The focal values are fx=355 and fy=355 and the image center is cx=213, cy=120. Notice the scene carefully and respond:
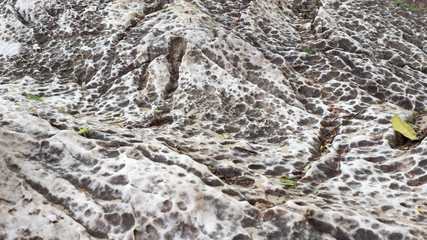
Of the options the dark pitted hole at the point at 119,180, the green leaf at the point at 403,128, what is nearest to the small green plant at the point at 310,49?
the green leaf at the point at 403,128

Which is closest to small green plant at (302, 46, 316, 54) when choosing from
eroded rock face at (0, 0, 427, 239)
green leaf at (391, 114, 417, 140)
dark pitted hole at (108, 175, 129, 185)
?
eroded rock face at (0, 0, 427, 239)

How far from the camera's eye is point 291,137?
4875 millimetres

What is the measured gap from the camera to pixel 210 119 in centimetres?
517

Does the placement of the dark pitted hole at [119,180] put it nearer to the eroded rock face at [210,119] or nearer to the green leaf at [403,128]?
the eroded rock face at [210,119]

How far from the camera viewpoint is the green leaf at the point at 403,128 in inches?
182

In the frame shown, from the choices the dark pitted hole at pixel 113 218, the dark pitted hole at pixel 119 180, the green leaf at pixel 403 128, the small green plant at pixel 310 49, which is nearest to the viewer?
the dark pitted hole at pixel 113 218

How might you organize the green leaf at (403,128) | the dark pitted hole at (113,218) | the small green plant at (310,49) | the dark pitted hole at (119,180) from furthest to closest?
the small green plant at (310,49) < the green leaf at (403,128) < the dark pitted hole at (119,180) < the dark pitted hole at (113,218)

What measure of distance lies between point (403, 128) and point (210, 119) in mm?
2597

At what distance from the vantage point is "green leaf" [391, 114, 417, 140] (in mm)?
4629

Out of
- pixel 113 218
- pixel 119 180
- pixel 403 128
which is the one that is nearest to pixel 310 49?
pixel 403 128

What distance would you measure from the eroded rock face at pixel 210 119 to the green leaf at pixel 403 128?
9cm

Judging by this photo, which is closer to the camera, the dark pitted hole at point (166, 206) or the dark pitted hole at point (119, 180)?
the dark pitted hole at point (166, 206)

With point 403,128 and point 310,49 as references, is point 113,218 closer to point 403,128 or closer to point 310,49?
point 403,128

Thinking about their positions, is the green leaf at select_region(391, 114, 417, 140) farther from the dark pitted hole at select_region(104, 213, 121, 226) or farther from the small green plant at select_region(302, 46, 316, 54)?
the dark pitted hole at select_region(104, 213, 121, 226)
